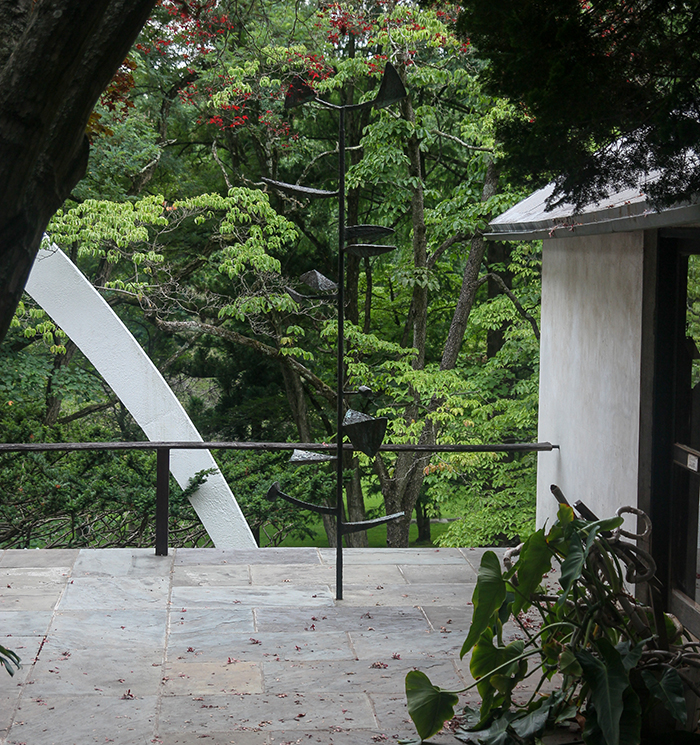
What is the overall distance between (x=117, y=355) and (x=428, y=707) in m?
6.69

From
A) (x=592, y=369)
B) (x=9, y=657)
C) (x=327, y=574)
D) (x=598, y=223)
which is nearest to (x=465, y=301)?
(x=592, y=369)

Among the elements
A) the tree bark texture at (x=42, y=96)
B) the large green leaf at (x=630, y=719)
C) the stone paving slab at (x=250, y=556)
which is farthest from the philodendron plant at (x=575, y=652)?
the stone paving slab at (x=250, y=556)

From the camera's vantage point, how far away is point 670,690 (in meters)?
3.04

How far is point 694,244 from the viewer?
424 centimetres

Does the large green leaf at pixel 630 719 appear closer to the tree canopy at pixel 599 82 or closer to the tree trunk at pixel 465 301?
the tree canopy at pixel 599 82

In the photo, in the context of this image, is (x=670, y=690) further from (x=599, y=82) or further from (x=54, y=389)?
(x=54, y=389)

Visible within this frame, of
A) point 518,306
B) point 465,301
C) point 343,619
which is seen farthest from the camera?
point 518,306

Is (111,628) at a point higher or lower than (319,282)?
lower

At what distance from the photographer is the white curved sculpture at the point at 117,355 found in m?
9.05

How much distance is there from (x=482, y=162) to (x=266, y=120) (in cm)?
307

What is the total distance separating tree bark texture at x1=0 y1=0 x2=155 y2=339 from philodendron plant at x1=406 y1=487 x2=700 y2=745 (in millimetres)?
2077

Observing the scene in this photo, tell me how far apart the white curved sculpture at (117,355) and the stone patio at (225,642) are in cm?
284

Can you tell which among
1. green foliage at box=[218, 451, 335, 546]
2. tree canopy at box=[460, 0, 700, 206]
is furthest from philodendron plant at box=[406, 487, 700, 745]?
green foliage at box=[218, 451, 335, 546]

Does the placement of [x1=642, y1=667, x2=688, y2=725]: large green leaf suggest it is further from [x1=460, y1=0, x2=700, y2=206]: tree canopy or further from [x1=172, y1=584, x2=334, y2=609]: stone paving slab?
[x1=172, y1=584, x2=334, y2=609]: stone paving slab
